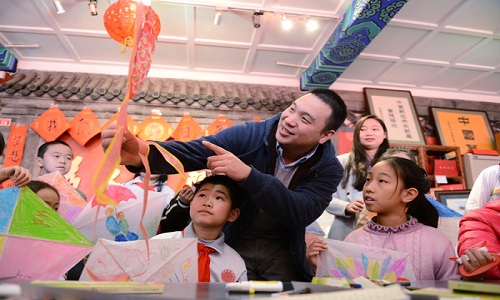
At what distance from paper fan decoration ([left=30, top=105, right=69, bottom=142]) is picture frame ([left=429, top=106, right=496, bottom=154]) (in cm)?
506

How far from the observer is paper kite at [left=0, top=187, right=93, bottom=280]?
0.98 m

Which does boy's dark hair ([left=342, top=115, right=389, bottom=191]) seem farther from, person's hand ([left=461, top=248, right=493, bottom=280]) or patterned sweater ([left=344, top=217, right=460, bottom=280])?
person's hand ([left=461, top=248, right=493, bottom=280])

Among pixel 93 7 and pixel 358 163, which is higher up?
pixel 93 7

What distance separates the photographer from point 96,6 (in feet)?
12.7

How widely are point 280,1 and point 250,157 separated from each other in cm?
289

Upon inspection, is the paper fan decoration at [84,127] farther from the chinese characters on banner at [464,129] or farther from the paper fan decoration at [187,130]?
the chinese characters on banner at [464,129]

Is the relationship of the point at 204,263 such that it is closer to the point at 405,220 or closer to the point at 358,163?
the point at 405,220

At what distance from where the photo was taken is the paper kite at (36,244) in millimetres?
977

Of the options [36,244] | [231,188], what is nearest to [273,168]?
[231,188]

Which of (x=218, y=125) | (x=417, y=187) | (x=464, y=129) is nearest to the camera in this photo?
(x=417, y=187)

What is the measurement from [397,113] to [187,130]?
2998 millimetres

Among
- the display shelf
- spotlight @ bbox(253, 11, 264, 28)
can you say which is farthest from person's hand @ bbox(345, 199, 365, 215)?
the display shelf

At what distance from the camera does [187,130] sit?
459 cm

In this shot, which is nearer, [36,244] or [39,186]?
[36,244]
